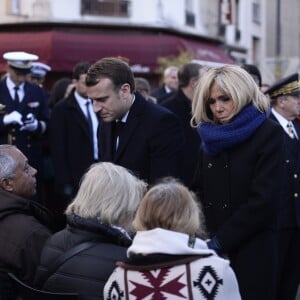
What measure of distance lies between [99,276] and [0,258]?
71cm

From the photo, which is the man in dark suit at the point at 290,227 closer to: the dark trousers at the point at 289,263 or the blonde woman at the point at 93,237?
the dark trousers at the point at 289,263

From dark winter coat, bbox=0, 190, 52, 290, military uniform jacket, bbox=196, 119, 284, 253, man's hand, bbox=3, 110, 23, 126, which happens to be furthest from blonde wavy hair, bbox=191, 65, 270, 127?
man's hand, bbox=3, 110, 23, 126

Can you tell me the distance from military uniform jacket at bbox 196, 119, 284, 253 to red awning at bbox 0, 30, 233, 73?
19667 mm

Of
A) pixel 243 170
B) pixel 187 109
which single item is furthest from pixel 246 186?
pixel 187 109

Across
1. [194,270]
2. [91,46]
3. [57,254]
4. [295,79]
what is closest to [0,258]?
[57,254]

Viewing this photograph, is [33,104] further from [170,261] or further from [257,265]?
[170,261]

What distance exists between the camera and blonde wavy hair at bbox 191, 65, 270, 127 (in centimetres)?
443

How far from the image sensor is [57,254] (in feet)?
12.6

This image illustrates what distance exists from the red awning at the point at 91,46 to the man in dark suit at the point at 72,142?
15.9m

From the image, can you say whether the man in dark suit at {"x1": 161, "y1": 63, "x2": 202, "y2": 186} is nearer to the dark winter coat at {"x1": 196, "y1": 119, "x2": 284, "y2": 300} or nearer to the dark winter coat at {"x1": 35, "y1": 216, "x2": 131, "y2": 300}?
the dark winter coat at {"x1": 196, "y1": 119, "x2": 284, "y2": 300}

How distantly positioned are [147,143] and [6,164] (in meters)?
0.96

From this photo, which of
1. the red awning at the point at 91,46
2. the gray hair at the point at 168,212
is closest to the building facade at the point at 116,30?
the red awning at the point at 91,46

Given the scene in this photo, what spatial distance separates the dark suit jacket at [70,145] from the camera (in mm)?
8016

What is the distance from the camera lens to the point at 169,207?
3.50 metres
